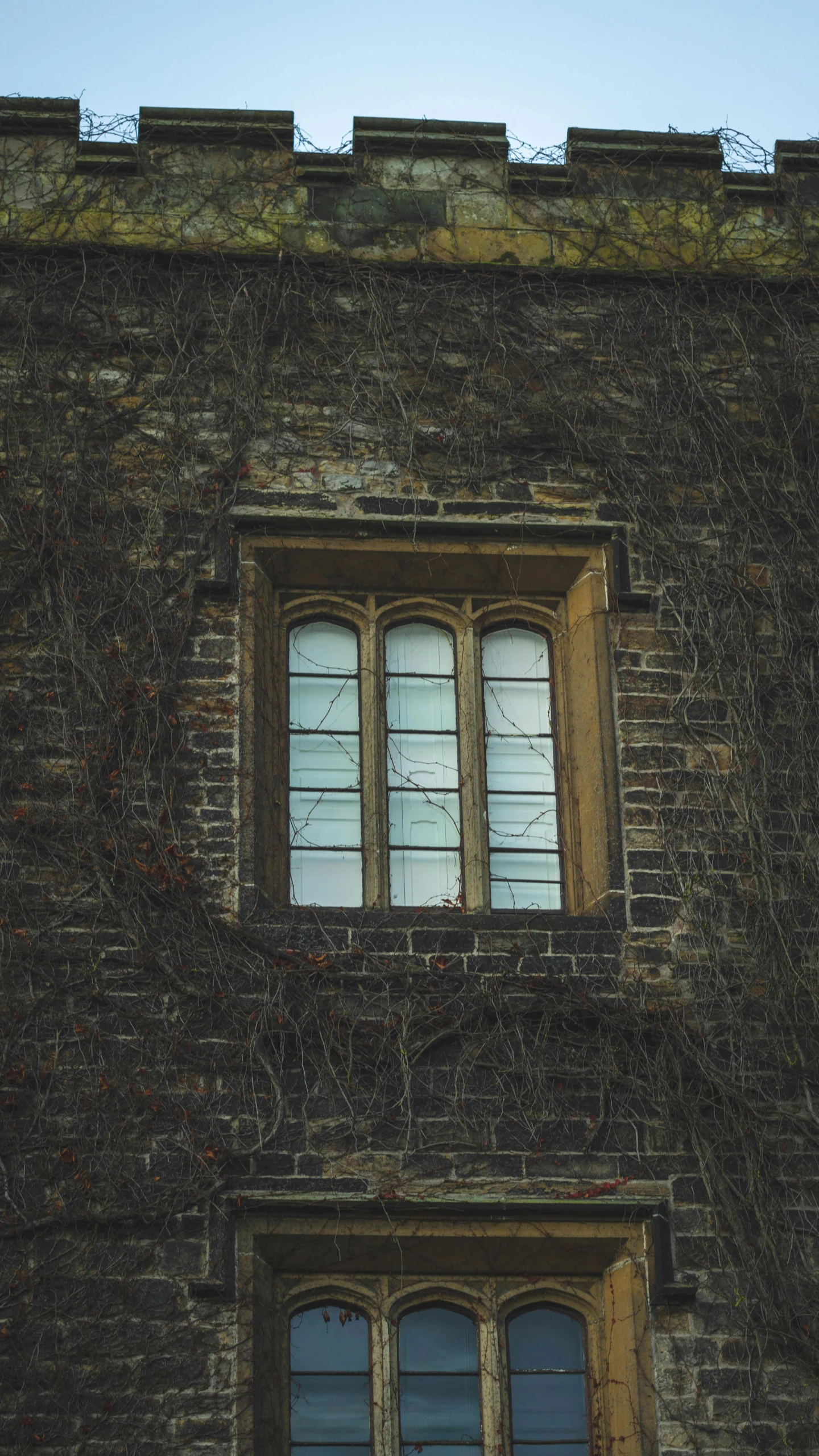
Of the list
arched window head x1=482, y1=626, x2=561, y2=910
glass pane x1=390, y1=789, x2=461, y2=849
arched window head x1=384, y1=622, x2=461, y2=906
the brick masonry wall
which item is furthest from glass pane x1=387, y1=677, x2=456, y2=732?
the brick masonry wall

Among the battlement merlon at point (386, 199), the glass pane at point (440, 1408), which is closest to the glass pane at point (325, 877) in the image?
the glass pane at point (440, 1408)

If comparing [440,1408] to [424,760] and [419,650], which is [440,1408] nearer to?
[424,760]

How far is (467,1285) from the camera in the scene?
759cm

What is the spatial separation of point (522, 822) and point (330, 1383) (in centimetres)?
244

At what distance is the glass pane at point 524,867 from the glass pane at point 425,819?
0.18m

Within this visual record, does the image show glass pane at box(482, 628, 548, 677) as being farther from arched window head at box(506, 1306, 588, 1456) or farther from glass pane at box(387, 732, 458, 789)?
arched window head at box(506, 1306, 588, 1456)

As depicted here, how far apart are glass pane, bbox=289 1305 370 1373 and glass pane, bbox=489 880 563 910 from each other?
1.77 meters

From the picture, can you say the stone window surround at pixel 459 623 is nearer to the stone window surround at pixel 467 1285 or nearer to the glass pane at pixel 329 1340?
the stone window surround at pixel 467 1285

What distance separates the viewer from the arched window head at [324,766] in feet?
27.4

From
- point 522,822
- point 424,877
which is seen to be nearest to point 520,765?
point 522,822

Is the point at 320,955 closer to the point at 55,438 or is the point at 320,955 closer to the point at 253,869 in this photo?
the point at 253,869

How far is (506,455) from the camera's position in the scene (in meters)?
8.95

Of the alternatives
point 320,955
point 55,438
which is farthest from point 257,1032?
point 55,438

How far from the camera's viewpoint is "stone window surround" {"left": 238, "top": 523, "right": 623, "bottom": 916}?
826cm
